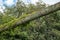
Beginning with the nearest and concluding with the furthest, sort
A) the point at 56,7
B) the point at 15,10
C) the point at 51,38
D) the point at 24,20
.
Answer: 1. the point at 56,7
2. the point at 24,20
3. the point at 15,10
4. the point at 51,38

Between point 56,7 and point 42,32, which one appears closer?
point 56,7

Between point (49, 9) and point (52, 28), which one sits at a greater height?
point (52, 28)

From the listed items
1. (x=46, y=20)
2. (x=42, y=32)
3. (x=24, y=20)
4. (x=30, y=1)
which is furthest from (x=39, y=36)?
(x=24, y=20)

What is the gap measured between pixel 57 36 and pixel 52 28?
3.32 feet

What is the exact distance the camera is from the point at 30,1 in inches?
645

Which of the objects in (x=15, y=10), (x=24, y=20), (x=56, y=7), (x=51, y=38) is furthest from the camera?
(x=51, y=38)

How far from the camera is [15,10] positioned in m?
14.8

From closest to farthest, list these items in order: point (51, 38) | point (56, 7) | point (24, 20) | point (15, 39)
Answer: point (56, 7) < point (24, 20) < point (15, 39) < point (51, 38)

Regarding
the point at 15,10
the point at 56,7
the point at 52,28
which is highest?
the point at 15,10

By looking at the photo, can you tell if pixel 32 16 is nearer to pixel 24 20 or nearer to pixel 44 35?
pixel 24 20

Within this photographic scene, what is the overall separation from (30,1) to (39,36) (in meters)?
3.07

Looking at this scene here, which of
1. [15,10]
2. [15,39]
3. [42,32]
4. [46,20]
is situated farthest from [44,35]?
[15,39]

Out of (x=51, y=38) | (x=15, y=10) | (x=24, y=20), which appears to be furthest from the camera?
(x=51, y=38)

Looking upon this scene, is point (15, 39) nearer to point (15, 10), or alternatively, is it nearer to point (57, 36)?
point (15, 10)
